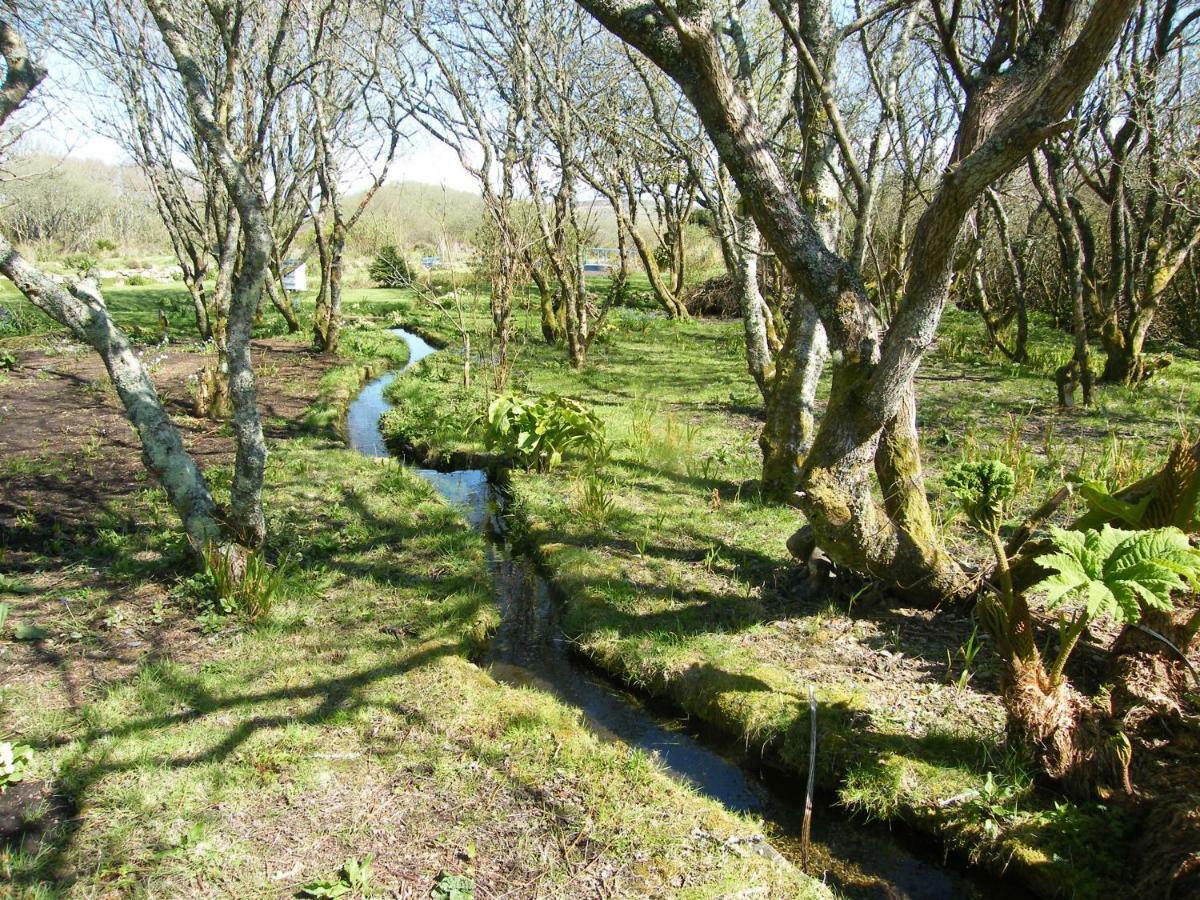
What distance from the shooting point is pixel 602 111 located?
11383mm

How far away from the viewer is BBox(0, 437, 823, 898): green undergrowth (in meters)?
2.87

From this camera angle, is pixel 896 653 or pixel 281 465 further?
pixel 281 465

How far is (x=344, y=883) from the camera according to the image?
2.79 m

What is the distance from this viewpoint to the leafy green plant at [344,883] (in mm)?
2746

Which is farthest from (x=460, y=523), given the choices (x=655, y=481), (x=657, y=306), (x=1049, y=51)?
(x=657, y=306)

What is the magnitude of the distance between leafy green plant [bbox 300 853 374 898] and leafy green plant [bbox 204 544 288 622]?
79.6 inches

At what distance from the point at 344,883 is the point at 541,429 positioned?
15.8 ft

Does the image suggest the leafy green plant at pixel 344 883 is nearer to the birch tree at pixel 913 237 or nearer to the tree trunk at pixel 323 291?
the birch tree at pixel 913 237

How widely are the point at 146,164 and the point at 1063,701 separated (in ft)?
45.5

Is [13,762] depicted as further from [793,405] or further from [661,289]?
[661,289]

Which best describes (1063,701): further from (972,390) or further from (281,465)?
(972,390)

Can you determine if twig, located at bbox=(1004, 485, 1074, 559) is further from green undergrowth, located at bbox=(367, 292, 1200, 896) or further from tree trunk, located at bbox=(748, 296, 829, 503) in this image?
tree trunk, located at bbox=(748, 296, 829, 503)

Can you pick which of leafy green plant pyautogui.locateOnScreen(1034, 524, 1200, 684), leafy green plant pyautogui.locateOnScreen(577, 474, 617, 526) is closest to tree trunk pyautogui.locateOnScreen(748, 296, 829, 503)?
leafy green plant pyautogui.locateOnScreen(577, 474, 617, 526)

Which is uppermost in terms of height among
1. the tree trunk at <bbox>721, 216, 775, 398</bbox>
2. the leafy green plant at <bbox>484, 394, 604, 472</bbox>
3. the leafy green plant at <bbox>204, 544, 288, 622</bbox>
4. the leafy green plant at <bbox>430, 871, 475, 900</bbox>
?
the tree trunk at <bbox>721, 216, 775, 398</bbox>
